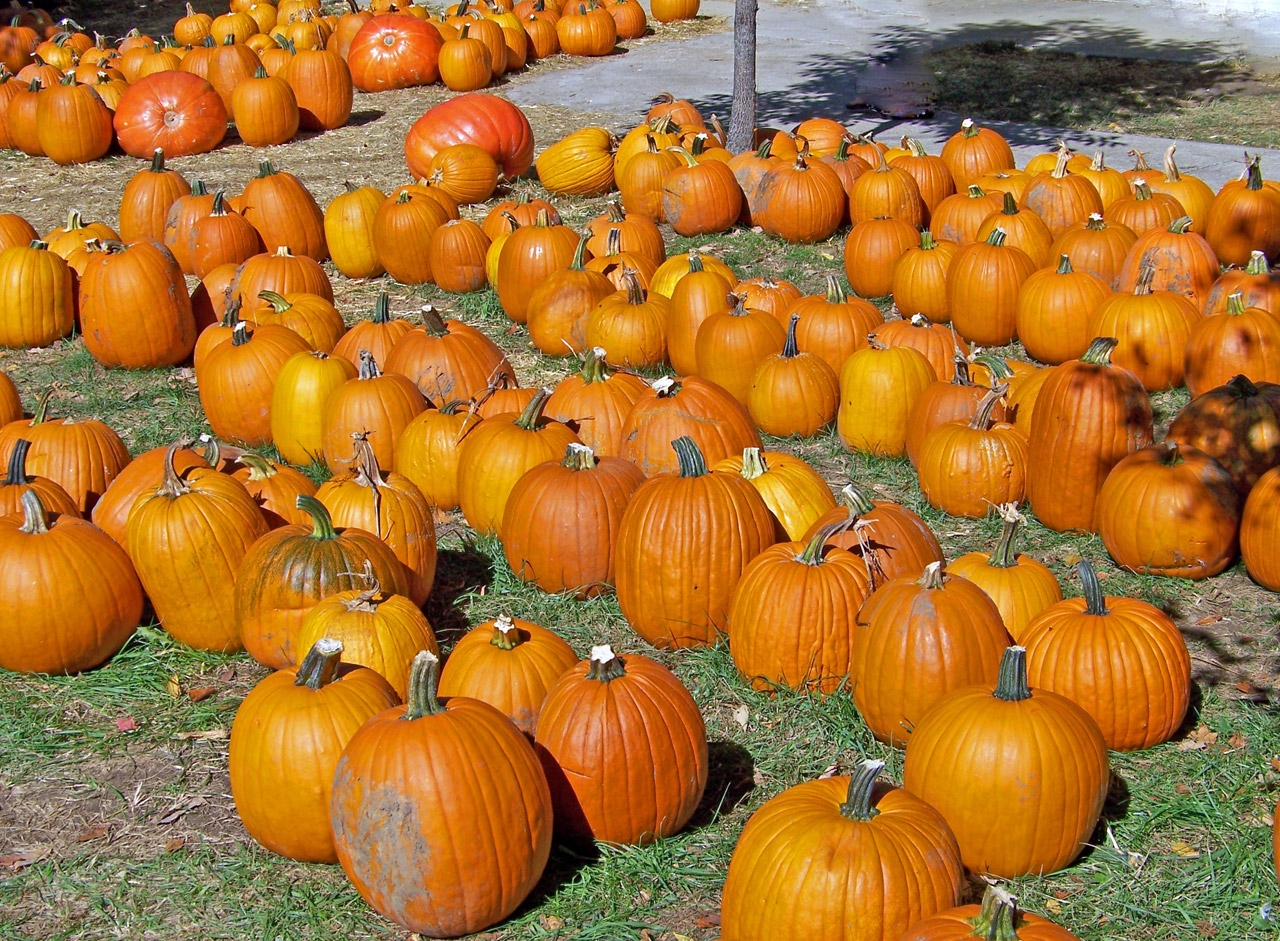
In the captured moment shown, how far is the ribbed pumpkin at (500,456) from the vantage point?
523cm

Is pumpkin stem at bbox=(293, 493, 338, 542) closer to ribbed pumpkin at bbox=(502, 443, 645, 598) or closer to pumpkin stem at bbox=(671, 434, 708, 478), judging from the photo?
ribbed pumpkin at bbox=(502, 443, 645, 598)

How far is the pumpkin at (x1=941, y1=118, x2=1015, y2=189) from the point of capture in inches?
356

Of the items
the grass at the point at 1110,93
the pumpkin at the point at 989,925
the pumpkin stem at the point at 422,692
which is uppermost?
the grass at the point at 1110,93

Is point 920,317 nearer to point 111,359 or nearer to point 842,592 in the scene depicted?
point 842,592

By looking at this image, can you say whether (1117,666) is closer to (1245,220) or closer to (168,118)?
(1245,220)

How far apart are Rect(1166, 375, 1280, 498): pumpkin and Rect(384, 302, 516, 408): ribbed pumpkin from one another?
321cm

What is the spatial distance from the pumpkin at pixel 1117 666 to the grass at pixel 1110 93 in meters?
8.46

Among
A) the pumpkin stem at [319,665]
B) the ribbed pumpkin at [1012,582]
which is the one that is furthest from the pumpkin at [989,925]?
the pumpkin stem at [319,665]

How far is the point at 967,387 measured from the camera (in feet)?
18.5

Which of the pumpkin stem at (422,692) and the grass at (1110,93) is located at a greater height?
the grass at (1110,93)

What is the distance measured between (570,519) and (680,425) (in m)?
0.76

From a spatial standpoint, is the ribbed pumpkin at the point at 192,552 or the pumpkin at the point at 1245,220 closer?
the ribbed pumpkin at the point at 192,552

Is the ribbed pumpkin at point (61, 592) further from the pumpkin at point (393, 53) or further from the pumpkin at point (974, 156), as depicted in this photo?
the pumpkin at point (393, 53)

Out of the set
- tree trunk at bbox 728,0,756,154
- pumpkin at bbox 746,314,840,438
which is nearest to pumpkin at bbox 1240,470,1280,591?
pumpkin at bbox 746,314,840,438
